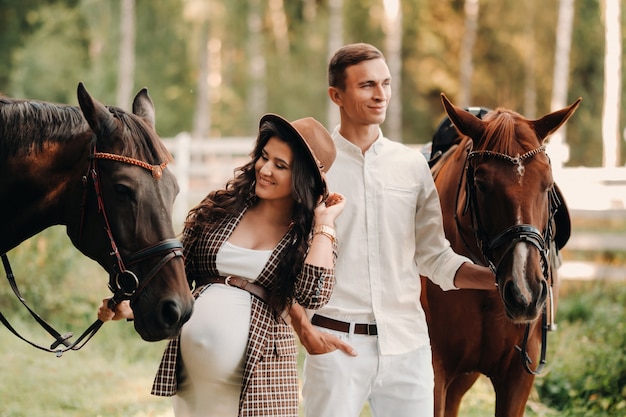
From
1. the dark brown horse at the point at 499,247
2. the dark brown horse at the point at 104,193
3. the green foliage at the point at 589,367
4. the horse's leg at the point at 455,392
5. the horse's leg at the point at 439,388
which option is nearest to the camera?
the dark brown horse at the point at 104,193

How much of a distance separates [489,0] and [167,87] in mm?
12368

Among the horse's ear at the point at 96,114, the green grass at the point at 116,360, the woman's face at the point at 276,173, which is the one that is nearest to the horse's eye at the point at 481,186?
the woman's face at the point at 276,173

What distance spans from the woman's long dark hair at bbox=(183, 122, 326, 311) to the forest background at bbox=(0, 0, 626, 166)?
18.0 m

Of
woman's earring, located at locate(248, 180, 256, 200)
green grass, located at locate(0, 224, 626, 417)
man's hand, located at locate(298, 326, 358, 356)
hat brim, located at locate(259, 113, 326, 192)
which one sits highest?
hat brim, located at locate(259, 113, 326, 192)

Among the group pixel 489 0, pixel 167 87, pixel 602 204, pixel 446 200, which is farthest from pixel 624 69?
pixel 446 200

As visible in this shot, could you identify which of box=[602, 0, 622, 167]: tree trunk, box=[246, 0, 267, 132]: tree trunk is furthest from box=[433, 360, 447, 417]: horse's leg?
box=[246, 0, 267, 132]: tree trunk

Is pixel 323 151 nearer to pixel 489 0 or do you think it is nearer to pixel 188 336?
pixel 188 336

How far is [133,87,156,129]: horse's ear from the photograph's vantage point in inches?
117

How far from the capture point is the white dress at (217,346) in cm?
261

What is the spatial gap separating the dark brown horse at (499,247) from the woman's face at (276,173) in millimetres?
837

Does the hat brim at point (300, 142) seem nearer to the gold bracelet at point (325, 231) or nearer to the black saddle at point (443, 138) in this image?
the gold bracelet at point (325, 231)

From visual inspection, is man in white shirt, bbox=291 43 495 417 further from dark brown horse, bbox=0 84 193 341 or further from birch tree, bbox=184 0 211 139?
→ birch tree, bbox=184 0 211 139

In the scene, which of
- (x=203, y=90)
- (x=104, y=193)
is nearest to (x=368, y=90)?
(x=104, y=193)

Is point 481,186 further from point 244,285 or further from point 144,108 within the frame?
point 144,108
